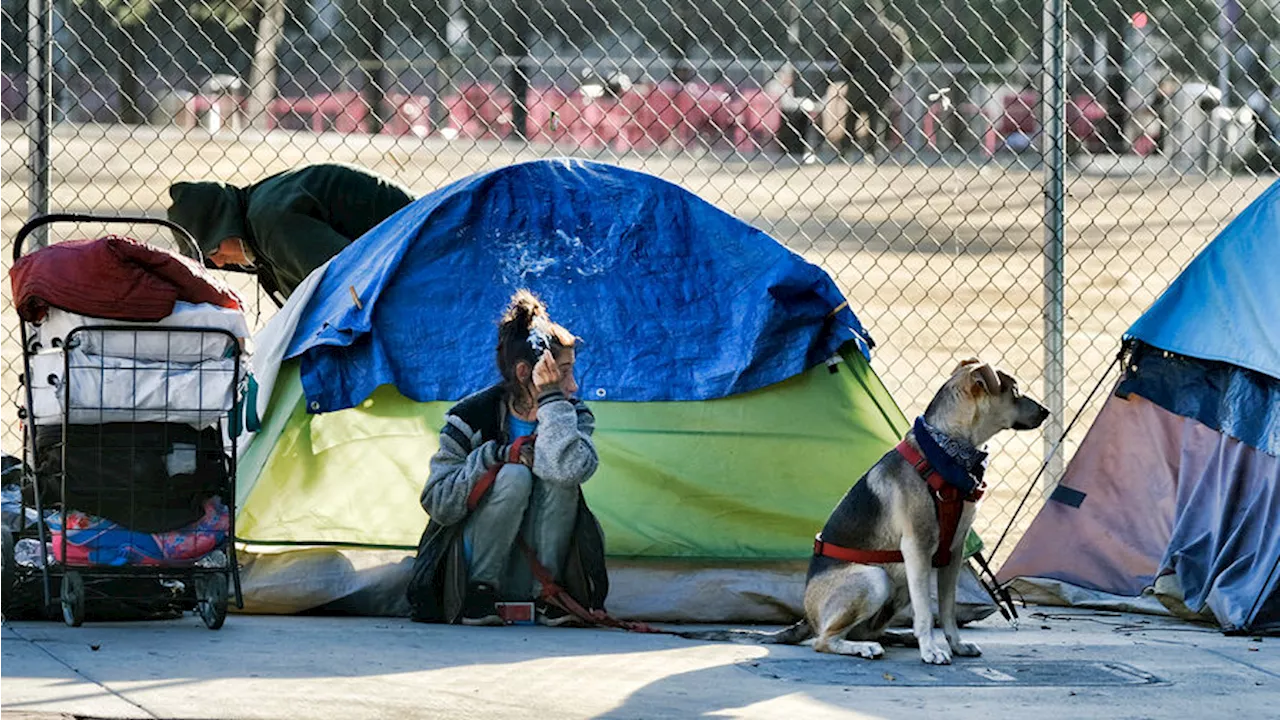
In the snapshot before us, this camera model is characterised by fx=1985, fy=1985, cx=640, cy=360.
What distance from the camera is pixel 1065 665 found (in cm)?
562

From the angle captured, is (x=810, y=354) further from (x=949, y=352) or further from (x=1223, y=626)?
(x=949, y=352)

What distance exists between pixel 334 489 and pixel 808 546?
1.55 metres

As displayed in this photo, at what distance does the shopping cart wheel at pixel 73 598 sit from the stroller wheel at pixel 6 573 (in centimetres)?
19

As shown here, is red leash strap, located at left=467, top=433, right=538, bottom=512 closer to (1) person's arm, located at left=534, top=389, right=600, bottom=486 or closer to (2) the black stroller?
(1) person's arm, located at left=534, top=389, right=600, bottom=486

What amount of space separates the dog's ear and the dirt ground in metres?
4.03

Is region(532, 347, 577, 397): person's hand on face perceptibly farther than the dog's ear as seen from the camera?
Yes

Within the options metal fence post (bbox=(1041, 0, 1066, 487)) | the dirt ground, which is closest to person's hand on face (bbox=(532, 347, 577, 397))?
metal fence post (bbox=(1041, 0, 1066, 487))

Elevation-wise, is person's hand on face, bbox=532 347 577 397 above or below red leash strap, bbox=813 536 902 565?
above

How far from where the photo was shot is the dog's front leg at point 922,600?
5.64 meters

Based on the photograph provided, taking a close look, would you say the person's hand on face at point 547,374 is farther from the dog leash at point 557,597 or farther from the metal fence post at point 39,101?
the metal fence post at point 39,101

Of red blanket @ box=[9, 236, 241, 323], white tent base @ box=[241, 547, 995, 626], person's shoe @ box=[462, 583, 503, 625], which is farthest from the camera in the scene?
white tent base @ box=[241, 547, 995, 626]

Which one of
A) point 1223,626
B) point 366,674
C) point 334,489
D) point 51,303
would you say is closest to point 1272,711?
point 1223,626

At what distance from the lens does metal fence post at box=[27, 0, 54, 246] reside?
6660 mm

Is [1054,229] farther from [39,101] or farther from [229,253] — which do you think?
[39,101]
